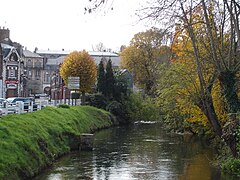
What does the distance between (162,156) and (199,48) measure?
Result: 7.31 m

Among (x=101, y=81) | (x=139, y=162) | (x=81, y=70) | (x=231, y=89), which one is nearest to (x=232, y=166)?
(x=231, y=89)

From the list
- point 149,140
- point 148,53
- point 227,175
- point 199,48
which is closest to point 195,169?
point 227,175

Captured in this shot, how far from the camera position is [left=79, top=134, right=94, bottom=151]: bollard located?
107ft

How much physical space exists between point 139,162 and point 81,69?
120 feet

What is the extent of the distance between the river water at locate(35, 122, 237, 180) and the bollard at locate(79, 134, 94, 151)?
21.8 inches

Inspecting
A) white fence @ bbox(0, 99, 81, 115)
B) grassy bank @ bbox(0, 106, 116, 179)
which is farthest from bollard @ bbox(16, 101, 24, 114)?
grassy bank @ bbox(0, 106, 116, 179)

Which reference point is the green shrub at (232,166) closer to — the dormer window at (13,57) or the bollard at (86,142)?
the bollard at (86,142)

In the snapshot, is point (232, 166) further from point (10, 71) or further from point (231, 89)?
point (10, 71)

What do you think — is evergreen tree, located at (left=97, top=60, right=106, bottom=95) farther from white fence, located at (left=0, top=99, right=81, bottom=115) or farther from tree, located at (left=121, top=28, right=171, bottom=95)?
white fence, located at (left=0, top=99, right=81, bottom=115)

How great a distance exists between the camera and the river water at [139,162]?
23078 mm

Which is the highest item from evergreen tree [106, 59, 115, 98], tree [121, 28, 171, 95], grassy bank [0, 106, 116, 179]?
tree [121, 28, 171, 95]

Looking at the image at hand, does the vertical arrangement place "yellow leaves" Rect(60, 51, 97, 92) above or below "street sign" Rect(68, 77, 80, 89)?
above

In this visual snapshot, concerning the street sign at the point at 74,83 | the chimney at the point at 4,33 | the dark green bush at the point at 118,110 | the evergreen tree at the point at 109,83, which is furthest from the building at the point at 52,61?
the street sign at the point at 74,83

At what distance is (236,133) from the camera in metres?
22.4
